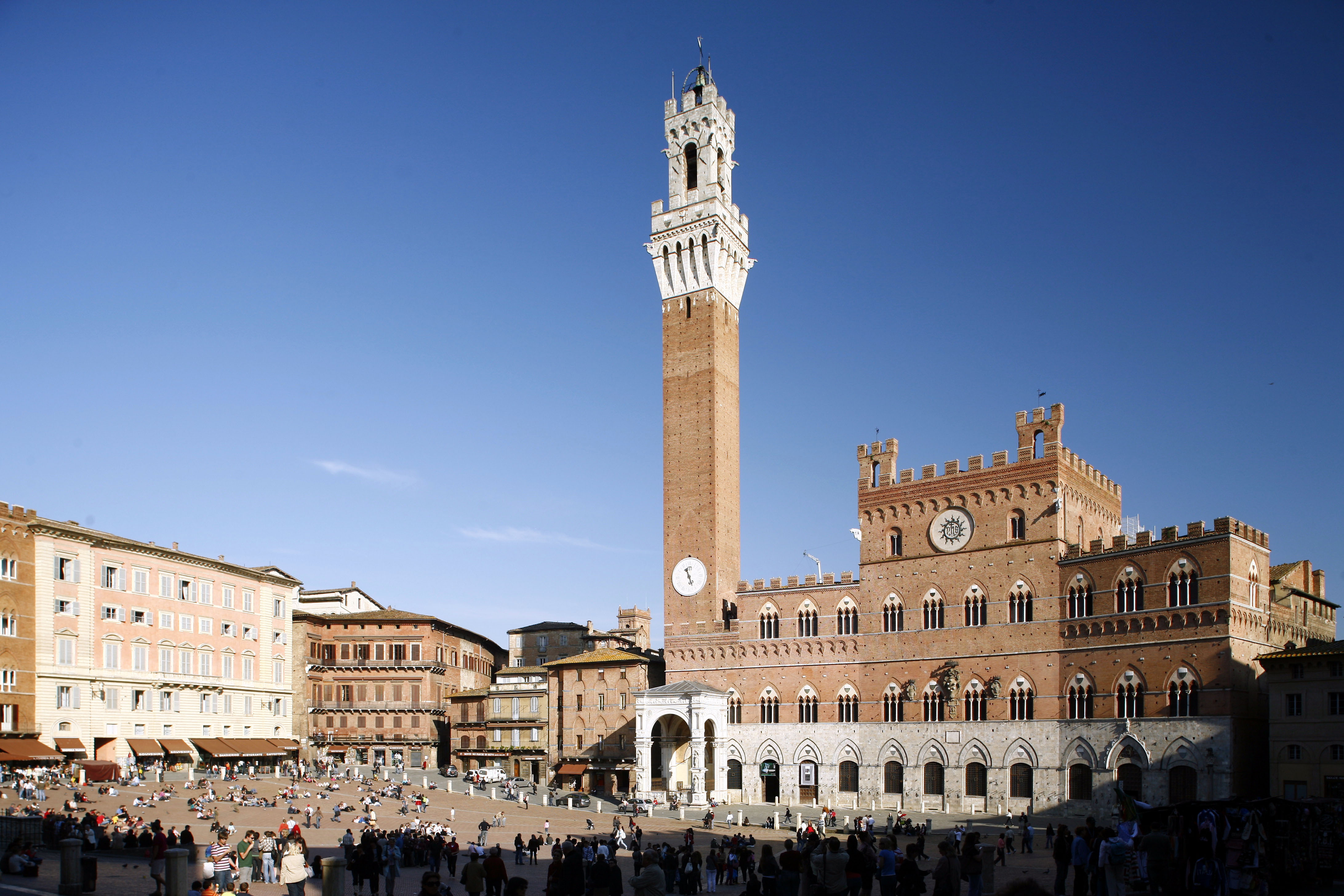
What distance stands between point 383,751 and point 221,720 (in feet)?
45.2

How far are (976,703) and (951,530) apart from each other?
824 cm

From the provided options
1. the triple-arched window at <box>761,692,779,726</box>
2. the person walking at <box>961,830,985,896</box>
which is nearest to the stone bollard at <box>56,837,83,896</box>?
the person walking at <box>961,830,985,896</box>

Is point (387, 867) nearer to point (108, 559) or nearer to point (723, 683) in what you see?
point (723, 683)

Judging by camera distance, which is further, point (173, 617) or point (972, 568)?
point (173, 617)

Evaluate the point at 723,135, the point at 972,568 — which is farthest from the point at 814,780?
the point at 723,135

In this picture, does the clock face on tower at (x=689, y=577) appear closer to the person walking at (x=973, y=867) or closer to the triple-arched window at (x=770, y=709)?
the triple-arched window at (x=770, y=709)

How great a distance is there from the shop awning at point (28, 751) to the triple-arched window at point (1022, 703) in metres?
44.5

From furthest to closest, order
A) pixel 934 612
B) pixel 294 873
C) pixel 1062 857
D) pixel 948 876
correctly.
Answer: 1. pixel 934 612
2. pixel 1062 857
3. pixel 294 873
4. pixel 948 876

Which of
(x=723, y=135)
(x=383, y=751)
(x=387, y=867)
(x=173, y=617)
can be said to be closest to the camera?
(x=387, y=867)

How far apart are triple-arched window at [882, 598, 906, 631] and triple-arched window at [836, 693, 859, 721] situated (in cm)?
380

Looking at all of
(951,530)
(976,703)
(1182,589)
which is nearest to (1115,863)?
(1182,589)

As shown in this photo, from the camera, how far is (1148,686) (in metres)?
48.7

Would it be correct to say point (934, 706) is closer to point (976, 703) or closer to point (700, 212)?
point (976, 703)

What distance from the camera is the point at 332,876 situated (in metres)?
21.0
